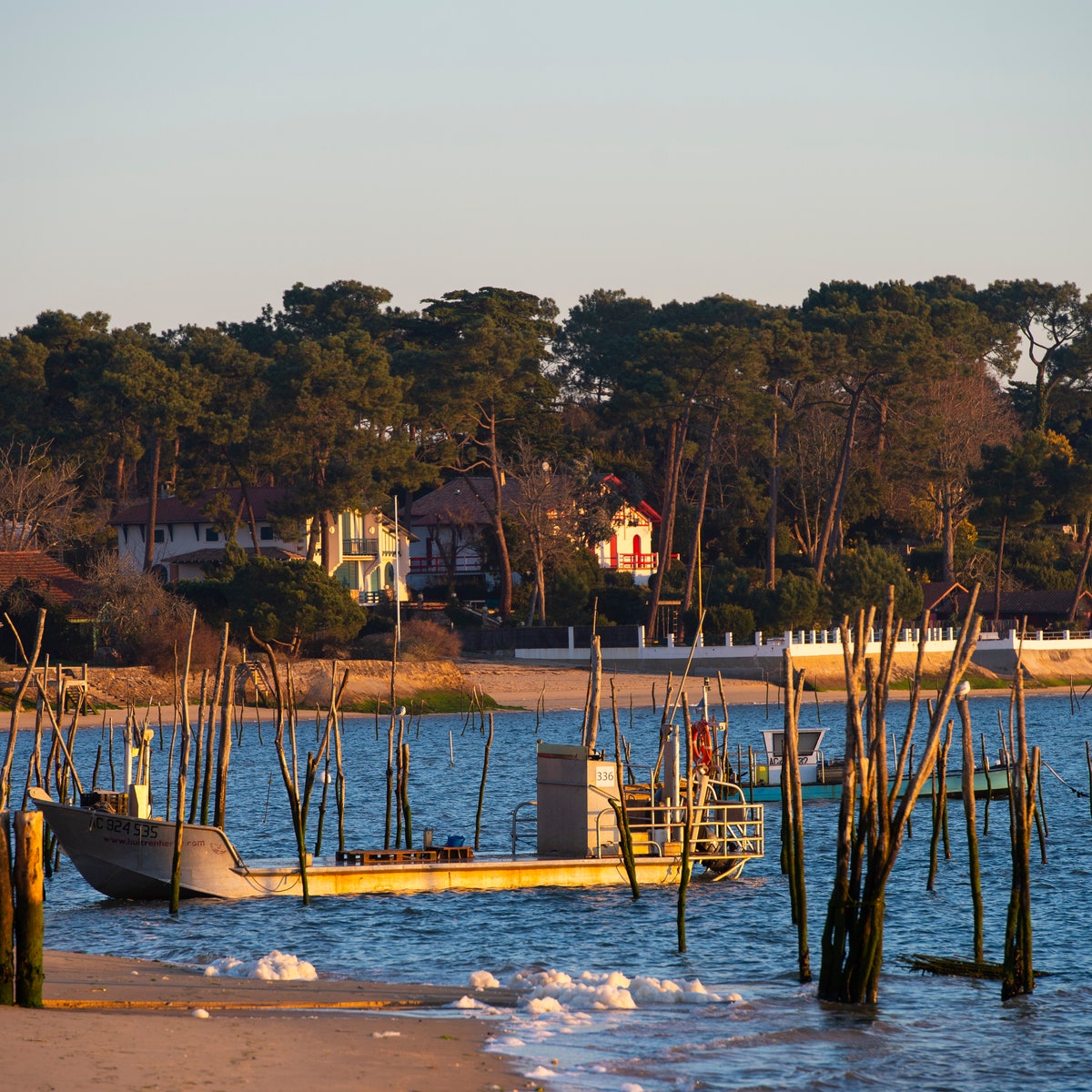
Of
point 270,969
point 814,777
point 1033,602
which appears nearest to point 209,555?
point 1033,602

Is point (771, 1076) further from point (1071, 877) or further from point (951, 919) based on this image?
point (1071, 877)

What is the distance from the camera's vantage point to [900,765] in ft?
48.9

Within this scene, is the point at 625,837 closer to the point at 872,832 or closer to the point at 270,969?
the point at 270,969

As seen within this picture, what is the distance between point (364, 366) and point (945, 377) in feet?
111

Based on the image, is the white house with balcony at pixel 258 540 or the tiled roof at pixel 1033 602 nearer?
the white house with balcony at pixel 258 540

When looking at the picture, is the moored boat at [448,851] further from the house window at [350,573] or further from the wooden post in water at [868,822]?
the house window at [350,573]

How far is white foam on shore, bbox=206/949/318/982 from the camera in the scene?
1778 centimetres

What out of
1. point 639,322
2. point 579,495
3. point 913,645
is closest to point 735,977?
point 913,645

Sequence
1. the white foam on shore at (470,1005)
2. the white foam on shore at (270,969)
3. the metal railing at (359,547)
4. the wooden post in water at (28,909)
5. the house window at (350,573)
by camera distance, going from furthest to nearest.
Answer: the metal railing at (359,547)
the house window at (350,573)
the white foam on shore at (270,969)
the white foam on shore at (470,1005)
the wooden post in water at (28,909)

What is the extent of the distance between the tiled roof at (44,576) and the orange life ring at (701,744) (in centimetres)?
4712

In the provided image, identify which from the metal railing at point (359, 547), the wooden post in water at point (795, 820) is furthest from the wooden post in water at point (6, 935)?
the metal railing at point (359, 547)

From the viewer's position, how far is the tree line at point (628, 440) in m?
80.4

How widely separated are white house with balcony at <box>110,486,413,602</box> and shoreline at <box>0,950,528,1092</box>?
221ft

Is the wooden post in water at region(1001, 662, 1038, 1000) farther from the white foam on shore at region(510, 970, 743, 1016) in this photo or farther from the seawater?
the white foam on shore at region(510, 970, 743, 1016)
